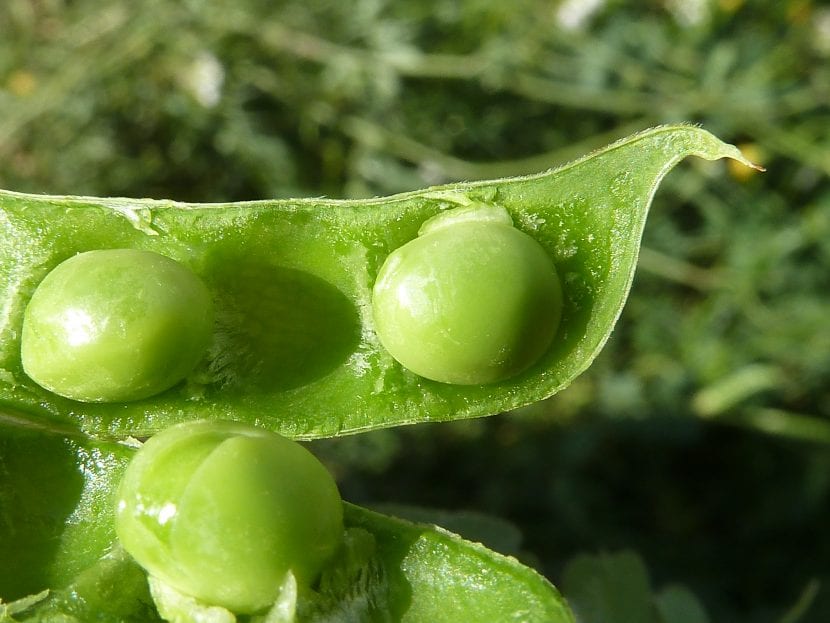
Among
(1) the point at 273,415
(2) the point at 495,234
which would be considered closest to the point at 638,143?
(2) the point at 495,234

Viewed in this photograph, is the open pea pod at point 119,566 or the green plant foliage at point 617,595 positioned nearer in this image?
the open pea pod at point 119,566

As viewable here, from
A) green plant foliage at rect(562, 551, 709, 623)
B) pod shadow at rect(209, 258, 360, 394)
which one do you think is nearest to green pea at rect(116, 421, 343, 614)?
pod shadow at rect(209, 258, 360, 394)

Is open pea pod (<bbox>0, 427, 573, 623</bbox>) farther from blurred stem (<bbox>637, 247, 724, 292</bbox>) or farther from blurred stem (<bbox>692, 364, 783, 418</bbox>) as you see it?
blurred stem (<bbox>637, 247, 724, 292</bbox>)

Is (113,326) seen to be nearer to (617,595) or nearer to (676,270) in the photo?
(617,595)

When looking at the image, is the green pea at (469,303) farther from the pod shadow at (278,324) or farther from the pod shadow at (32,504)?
the pod shadow at (32,504)

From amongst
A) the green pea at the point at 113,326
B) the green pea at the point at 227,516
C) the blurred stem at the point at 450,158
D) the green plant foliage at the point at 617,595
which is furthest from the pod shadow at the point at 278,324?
the blurred stem at the point at 450,158

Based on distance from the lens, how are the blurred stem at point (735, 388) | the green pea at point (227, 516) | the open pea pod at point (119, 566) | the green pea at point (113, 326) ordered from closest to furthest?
the green pea at point (227, 516) → the open pea pod at point (119, 566) → the green pea at point (113, 326) → the blurred stem at point (735, 388)
